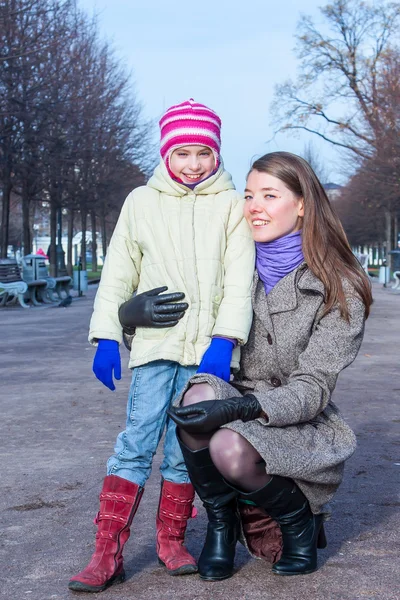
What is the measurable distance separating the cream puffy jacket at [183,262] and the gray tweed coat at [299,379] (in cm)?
14

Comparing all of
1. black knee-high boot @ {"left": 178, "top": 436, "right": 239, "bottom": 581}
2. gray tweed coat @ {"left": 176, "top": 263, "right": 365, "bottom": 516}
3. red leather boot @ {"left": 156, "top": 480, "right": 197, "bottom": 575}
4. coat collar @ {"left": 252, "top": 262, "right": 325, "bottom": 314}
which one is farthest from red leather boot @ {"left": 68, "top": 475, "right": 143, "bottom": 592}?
coat collar @ {"left": 252, "top": 262, "right": 325, "bottom": 314}

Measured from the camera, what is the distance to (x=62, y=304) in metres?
21.5

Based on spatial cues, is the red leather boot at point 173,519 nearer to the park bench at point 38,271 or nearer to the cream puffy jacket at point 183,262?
the cream puffy jacket at point 183,262

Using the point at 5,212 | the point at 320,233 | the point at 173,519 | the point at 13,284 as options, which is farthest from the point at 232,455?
the point at 5,212

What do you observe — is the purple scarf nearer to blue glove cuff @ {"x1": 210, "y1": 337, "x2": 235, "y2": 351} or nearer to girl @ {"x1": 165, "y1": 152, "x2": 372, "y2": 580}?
girl @ {"x1": 165, "y1": 152, "x2": 372, "y2": 580}

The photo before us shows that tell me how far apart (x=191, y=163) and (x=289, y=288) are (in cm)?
56

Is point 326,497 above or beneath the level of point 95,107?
beneath

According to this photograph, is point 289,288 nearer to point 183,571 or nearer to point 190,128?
point 190,128

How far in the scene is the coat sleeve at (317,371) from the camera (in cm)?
318

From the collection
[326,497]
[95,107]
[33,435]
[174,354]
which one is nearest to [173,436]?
[174,354]

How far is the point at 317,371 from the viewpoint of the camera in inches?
131

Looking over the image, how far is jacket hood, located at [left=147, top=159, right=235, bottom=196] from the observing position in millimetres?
3557

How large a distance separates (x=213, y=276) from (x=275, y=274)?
9.3 inches

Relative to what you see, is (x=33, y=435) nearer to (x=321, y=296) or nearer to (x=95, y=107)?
(x=321, y=296)
